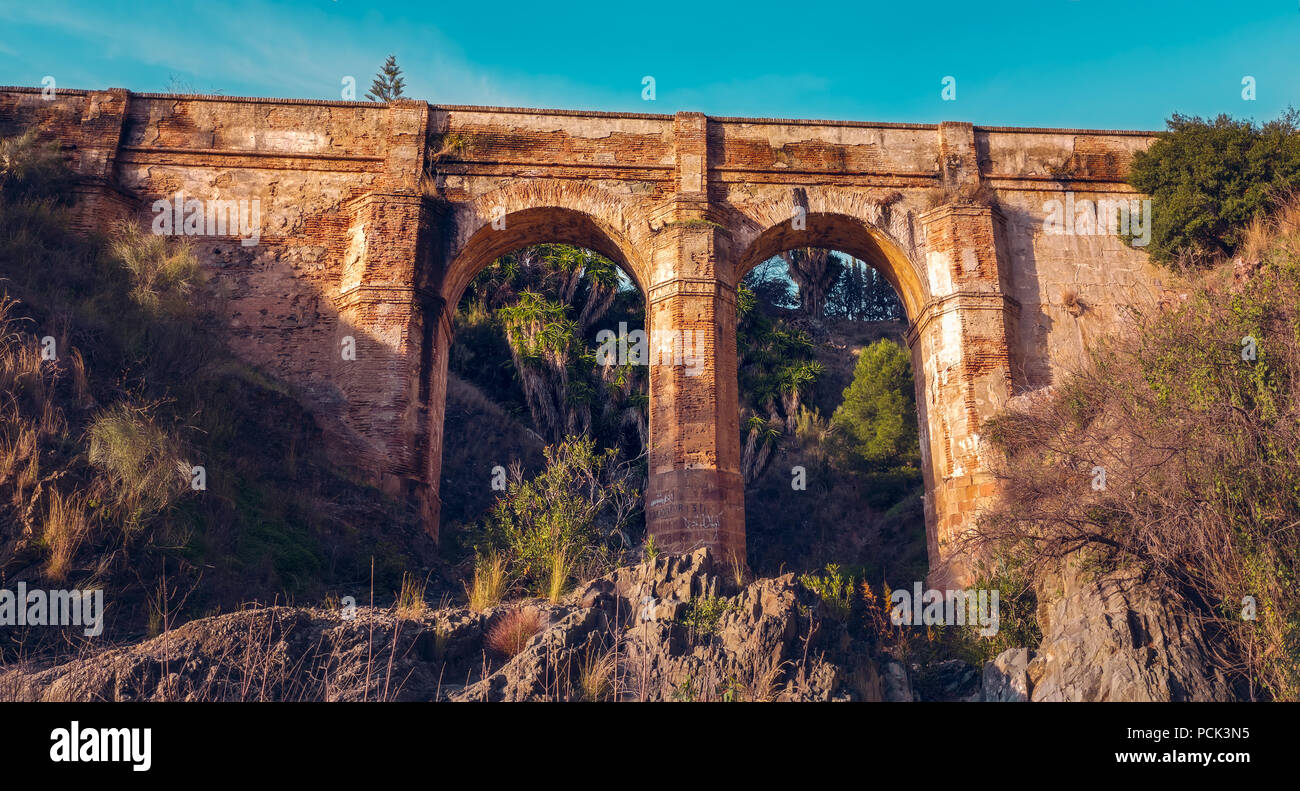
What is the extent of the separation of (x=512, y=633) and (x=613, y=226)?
7453 millimetres

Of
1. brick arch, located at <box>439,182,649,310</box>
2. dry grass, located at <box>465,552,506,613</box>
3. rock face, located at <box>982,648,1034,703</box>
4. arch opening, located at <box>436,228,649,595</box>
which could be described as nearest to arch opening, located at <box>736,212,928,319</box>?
brick arch, located at <box>439,182,649,310</box>

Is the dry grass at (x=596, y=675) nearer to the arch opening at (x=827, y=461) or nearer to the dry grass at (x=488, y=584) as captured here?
A: the dry grass at (x=488, y=584)

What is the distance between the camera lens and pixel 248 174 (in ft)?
46.6

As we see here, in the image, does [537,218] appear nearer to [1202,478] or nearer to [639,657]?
[639,657]

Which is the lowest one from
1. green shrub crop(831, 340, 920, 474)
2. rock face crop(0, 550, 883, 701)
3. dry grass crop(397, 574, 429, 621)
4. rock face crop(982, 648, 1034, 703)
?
rock face crop(982, 648, 1034, 703)

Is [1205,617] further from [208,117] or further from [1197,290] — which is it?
[208,117]

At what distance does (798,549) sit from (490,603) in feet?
40.7

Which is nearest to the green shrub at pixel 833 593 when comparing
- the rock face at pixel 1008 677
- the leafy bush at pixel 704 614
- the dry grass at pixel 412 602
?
the leafy bush at pixel 704 614

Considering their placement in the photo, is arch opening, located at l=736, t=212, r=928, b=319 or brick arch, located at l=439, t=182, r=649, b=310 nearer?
brick arch, located at l=439, t=182, r=649, b=310

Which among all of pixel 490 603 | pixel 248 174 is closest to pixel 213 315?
pixel 248 174

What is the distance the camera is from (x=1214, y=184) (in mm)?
14000

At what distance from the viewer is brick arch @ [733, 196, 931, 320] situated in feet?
46.0

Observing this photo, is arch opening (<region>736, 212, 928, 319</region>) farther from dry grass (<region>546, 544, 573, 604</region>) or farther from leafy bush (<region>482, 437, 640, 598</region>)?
dry grass (<region>546, 544, 573, 604</region>)

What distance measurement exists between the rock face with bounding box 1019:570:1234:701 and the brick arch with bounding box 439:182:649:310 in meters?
7.55
